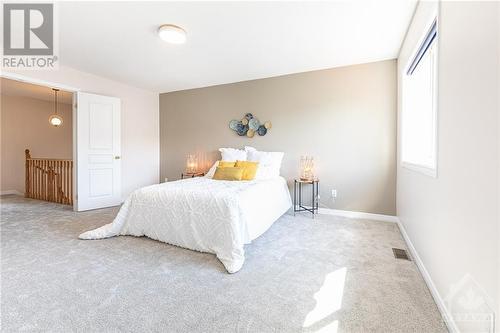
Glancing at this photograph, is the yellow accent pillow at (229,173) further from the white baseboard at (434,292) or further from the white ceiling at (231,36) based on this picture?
the white baseboard at (434,292)

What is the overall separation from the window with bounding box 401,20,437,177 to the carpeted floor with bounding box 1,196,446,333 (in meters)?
1.00

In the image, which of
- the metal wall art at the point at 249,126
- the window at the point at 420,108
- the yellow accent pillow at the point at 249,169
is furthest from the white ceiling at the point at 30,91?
the window at the point at 420,108

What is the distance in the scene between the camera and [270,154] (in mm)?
3908

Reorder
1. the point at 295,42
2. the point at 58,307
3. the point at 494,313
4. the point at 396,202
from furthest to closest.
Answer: the point at 396,202, the point at 295,42, the point at 58,307, the point at 494,313

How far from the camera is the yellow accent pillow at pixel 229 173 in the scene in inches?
134

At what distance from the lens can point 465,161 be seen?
3.99 ft

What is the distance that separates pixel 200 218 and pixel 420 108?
276 centimetres

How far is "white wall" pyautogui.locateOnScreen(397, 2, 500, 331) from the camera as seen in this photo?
3.22 feet

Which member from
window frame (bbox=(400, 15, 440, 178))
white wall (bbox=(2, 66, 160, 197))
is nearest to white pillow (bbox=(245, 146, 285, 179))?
window frame (bbox=(400, 15, 440, 178))

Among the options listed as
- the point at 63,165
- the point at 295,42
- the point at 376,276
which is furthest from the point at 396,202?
the point at 63,165

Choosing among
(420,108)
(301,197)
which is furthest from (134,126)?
(420,108)

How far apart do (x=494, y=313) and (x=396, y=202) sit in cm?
268

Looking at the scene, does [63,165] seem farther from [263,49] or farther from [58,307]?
[263,49]

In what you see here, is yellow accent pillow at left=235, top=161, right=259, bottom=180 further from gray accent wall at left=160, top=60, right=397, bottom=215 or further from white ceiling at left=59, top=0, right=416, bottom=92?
white ceiling at left=59, top=0, right=416, bottom=92
